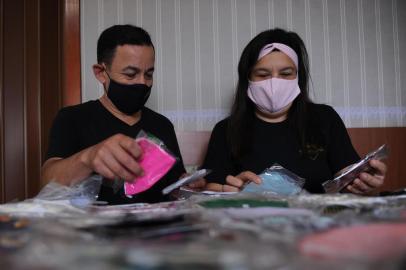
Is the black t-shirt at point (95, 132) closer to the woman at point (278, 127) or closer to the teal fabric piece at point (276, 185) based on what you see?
the woman at point (278, 127)

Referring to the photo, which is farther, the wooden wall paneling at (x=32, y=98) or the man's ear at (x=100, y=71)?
the wooden wall paneling at (x=32, y=98)

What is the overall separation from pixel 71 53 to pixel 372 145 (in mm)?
1452

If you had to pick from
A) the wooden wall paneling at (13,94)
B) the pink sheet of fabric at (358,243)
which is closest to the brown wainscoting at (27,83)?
the wooden wall paneling at (13,94)

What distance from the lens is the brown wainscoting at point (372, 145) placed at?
171 cm

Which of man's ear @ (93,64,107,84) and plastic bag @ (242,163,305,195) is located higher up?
man's ear @ (93,64,107,84)

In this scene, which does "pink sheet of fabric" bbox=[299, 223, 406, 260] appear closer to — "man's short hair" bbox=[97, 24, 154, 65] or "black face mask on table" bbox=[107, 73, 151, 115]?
"black face mask on table" bbox=[107, 73, 151, 115]

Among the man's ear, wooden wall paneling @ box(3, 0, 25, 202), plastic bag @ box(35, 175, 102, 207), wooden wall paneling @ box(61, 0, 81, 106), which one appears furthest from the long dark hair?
wooden wall paneling @ box(3, 0, 25, 202)

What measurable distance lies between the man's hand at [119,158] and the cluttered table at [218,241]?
0.60 feet

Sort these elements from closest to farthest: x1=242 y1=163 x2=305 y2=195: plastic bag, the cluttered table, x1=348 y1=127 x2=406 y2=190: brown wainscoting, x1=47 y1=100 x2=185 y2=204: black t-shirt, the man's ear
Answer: the cluttered table, x1=242 y1=163 x2=305 y2=195: plastic bag, x1=47 y1=100 x2=185 y2=204: black t-shirt, the man's ear, x1=348 y1=127 x2=406 y2=190: brown wainscoting

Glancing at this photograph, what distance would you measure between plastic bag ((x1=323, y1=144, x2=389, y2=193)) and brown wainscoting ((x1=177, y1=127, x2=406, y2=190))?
2.69ft

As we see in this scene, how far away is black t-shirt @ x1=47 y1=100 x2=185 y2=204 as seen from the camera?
1.16 meters

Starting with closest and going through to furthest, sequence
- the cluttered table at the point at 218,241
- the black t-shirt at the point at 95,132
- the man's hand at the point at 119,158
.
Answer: the cluttered table at the point at 218,241, the man's hand at the point at 119,158, the black t-shirt at the point at 95,132

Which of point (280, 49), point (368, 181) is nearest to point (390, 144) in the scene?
point (280, 49)

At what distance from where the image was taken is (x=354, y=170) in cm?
91
